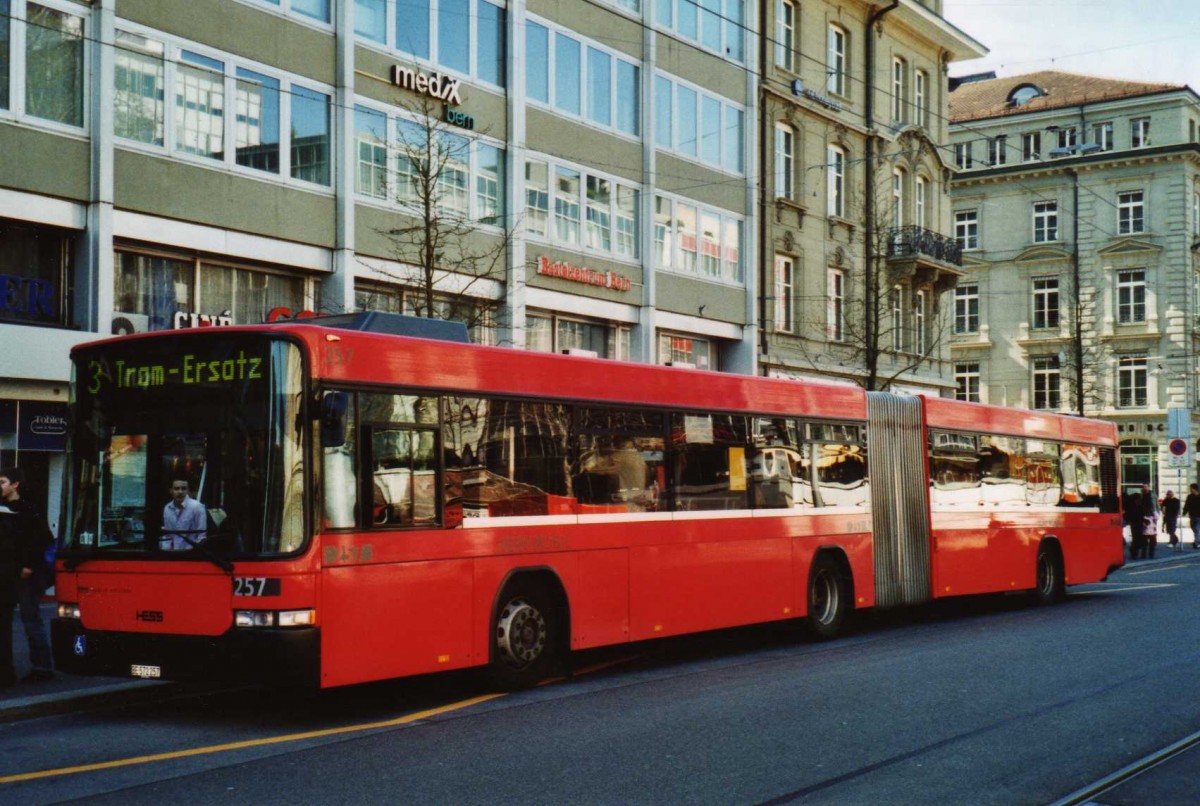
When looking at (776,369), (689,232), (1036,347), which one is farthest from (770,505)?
(1036,347)

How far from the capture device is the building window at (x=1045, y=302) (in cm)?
6494

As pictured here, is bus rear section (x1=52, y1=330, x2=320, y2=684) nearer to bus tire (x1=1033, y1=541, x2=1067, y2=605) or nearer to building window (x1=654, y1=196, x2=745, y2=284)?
bus tire (x1=1033, y1=541, x2=1067, y2=605)

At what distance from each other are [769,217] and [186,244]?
1777cm

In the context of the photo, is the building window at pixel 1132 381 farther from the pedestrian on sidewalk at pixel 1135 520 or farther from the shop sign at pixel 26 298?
the shop sign at pixel 26 298

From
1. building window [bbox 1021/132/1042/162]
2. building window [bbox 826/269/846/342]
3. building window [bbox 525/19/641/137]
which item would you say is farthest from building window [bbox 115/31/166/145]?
building window [bbox 1021/132/1042/162]

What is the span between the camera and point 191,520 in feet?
32.1

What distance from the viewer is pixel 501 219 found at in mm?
26594

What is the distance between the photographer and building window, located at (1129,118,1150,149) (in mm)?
63219

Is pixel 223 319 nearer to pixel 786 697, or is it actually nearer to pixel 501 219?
pixel 501 219

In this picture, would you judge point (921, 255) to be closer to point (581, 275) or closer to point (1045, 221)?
point (581, 275)

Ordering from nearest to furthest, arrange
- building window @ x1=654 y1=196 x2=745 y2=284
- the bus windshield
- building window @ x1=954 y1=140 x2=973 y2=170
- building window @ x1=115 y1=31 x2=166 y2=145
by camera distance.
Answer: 1. the bus windshield
2. building window @ x1=115 y1=31 x2=166 y2=145
3. building window @ x1=654 y1=196 x2=745 y2=284
4. building window @ x1=954 y1=140 x2=973 y2=170

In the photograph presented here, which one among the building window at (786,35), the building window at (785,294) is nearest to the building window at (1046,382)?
the building window at (785,294)

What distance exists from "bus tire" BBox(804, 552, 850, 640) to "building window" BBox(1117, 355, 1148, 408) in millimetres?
50765

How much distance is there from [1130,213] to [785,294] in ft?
110
